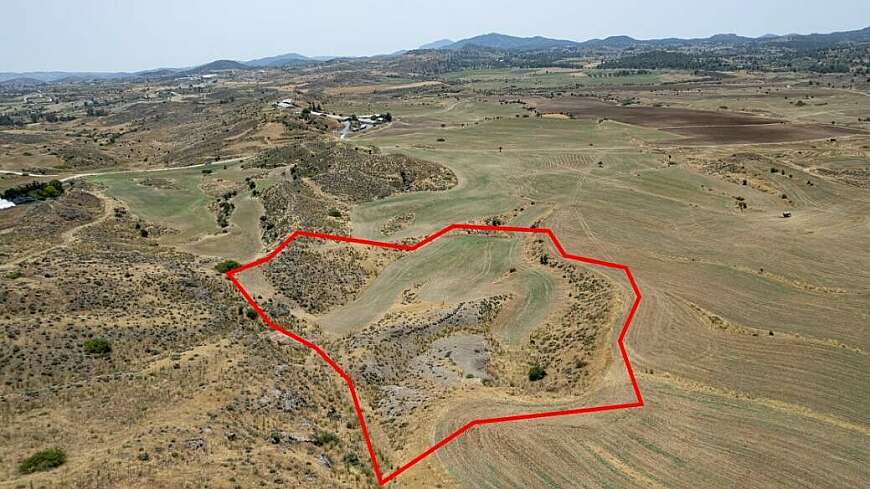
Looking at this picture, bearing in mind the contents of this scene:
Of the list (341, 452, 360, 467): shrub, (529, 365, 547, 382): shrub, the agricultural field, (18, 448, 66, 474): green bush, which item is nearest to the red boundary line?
the agricultural field

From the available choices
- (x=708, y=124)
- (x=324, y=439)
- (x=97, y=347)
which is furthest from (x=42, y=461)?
(x=708, y=124)

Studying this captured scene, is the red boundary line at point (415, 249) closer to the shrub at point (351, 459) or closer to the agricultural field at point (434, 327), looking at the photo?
the agricultural field at point (434, 327)

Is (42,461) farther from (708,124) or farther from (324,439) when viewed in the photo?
(708,124)

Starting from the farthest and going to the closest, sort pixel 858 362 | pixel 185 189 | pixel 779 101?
pixel 779 101
pixel 185 189
pixel 858 362

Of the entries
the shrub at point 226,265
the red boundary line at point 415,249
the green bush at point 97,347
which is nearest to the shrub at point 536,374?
the red boundary line at point 415,249

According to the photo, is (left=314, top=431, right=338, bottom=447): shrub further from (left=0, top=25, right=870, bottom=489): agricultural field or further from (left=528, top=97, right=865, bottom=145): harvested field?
(left=528, top=97, right=865, bottom=145): harvested field

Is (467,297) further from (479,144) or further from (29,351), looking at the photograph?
(479,144)

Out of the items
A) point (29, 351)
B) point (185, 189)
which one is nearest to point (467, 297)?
point (29, 351)
